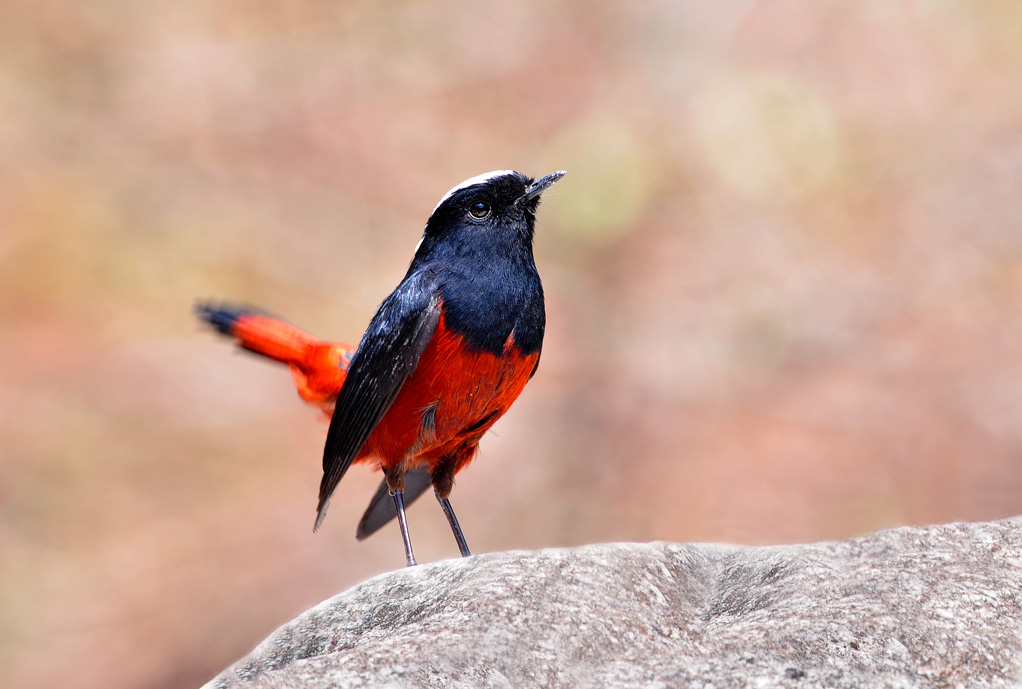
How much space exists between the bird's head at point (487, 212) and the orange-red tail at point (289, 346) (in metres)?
0.80

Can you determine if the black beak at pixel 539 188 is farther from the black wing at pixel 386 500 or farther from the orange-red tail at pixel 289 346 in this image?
the black wing at pixel 386 500

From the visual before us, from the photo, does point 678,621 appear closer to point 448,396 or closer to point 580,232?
point 448,396

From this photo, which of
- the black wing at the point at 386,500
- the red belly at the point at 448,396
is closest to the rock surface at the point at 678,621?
the red belly at the point at 448,396

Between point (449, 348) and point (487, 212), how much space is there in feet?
2.00

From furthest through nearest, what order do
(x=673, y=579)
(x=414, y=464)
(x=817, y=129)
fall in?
(x=817, y=129)
(x=414, y=464)
(x=673, y=579)

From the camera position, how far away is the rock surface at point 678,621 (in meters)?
2.28

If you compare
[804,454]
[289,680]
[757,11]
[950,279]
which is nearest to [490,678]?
[289,680]

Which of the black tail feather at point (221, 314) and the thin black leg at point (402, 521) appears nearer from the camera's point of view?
the thin black leg at point (402, 521)

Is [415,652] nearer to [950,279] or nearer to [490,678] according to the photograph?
[490,678]

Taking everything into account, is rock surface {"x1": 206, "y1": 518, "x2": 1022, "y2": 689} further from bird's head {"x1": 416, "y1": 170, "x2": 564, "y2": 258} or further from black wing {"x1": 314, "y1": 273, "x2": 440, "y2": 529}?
bird's head {"x1": 416, "y1": 170, "x2": 564, "y2": 258}

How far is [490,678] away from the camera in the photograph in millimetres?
2283

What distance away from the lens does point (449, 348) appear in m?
3.62

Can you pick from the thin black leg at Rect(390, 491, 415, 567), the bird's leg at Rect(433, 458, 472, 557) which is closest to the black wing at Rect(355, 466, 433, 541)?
the bird's leg at Rect(433, 458, 472, 557)

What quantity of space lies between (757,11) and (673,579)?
768 cm
